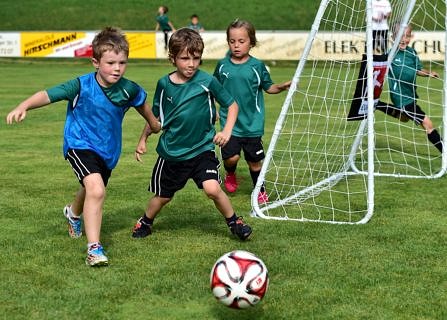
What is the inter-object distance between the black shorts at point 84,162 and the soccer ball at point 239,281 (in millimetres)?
1459

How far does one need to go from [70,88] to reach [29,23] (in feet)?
103

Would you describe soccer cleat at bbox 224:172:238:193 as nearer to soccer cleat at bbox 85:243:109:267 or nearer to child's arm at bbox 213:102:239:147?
child's arm at bbox 213:102:239:147

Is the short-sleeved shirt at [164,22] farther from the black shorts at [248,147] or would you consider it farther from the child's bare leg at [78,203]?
the child's bare leg at [78,203]

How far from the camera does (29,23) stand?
115ft

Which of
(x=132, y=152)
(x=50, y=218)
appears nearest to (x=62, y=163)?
(x=132, y=152)

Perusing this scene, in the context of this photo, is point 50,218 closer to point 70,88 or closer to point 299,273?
point 70,88

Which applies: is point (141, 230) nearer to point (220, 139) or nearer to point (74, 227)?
point (74, 227)

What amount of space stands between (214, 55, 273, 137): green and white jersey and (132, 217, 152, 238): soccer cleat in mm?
1739

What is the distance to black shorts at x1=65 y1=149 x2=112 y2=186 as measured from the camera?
5.17 m

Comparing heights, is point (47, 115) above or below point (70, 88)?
below

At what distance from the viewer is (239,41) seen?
683cm

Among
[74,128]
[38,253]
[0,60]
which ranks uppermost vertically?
[74,128]

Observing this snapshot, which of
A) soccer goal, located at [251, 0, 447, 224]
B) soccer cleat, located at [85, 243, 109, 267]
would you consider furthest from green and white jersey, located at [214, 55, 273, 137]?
soccer cleat, located at [85, 243, 109, 267]

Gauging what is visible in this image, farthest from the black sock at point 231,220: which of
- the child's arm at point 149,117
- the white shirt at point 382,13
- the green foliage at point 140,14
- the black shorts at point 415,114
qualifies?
the green foliage at point 140,14
